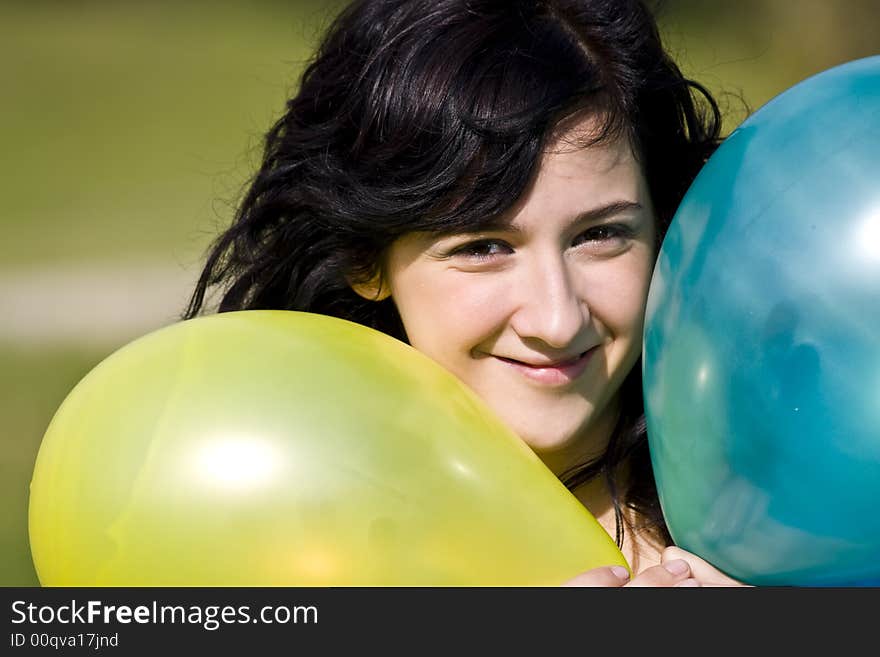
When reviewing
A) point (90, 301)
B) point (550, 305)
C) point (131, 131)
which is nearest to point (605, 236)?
point (550, 305)

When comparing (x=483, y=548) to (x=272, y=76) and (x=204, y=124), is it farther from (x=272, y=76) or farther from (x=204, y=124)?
(x=272, y=76)

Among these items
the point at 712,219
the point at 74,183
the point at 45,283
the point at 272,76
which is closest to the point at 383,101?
the point at 712,219

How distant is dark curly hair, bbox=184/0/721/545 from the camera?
1556mm

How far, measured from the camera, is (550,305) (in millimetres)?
1465

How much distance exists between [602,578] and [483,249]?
0.49 m

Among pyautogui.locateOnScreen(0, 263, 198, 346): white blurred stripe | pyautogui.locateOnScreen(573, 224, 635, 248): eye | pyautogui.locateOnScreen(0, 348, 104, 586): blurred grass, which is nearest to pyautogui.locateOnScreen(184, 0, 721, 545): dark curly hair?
pyautogui.locateOnScreen(573, 224, 635, 248): eye

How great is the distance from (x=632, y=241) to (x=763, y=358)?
0.42 m

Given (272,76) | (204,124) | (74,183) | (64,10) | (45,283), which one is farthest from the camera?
(64,10)

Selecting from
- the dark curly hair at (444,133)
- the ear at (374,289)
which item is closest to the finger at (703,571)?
the dark curly hair at (444,133)

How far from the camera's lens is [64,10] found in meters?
8.69

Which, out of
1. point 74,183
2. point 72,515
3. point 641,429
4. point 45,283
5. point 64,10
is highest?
point 64,10

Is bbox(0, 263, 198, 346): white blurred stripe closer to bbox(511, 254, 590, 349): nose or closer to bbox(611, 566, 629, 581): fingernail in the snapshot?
bbox(511, 254, 590, 349): nose

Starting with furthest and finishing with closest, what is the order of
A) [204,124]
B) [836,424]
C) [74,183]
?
[204,124], [74,183], [836,424]

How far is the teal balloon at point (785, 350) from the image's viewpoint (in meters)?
1.14
